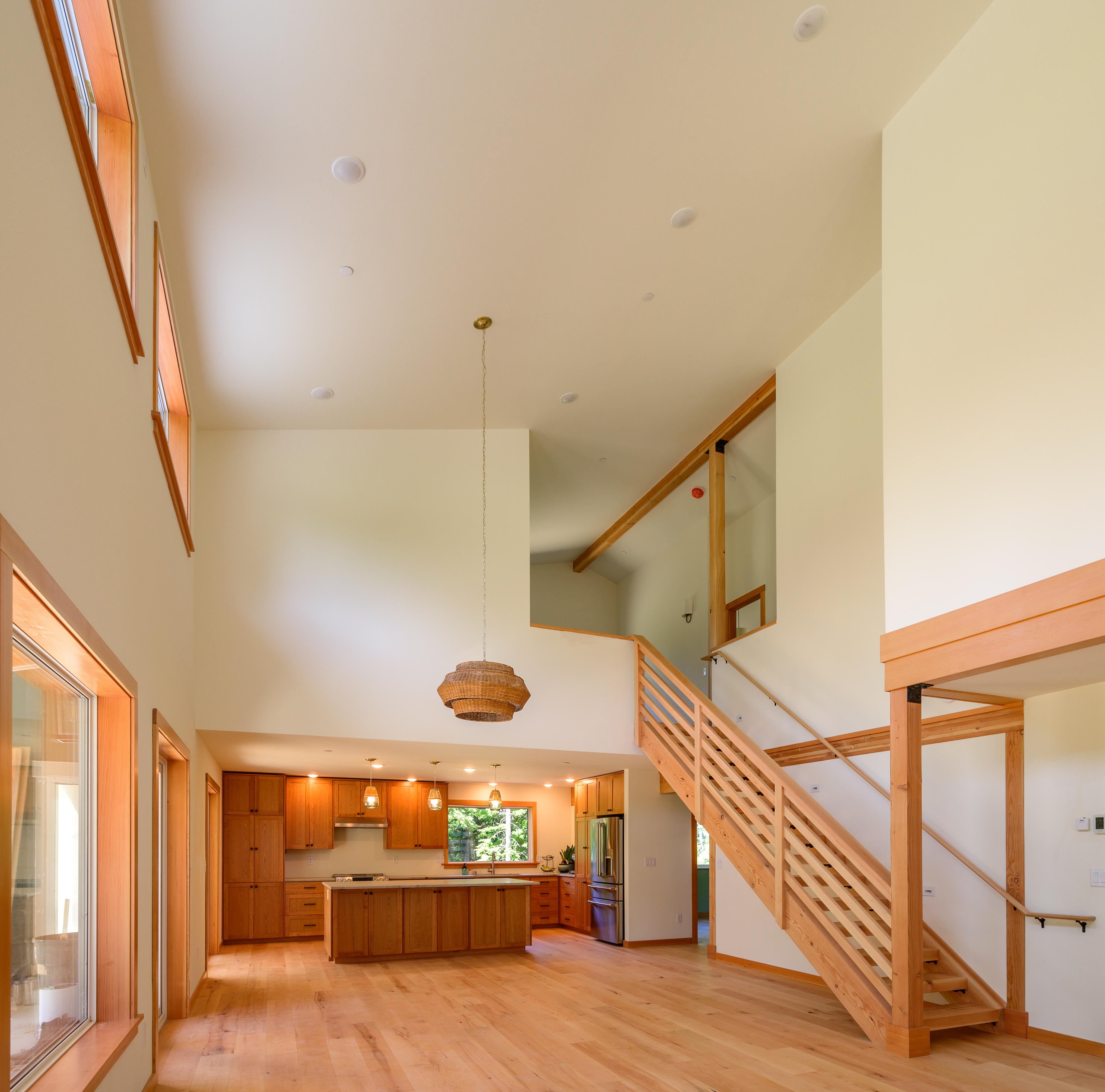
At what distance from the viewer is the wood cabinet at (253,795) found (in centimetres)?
1178

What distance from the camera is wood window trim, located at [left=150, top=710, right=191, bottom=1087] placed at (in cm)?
646

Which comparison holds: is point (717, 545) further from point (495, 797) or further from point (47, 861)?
point (47, 861)

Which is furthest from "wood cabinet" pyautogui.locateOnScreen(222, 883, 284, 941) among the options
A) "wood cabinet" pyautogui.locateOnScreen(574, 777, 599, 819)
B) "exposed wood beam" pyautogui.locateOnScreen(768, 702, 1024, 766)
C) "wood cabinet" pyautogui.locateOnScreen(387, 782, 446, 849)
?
"exposed wood beam" pyautogui.locateOnScreen(768, 702, 1024, 766)

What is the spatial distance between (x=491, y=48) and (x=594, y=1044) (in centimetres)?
549

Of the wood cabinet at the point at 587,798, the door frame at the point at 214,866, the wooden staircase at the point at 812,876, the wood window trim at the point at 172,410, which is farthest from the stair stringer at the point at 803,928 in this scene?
the door frame at the point at 214,866

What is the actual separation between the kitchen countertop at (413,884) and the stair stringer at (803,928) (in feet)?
9.22

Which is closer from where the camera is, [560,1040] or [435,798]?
[560,1040]

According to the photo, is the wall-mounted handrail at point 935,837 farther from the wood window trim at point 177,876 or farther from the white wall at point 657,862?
the wood window trim at point 177,876

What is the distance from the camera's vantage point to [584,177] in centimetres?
552

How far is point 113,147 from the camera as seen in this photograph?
13.7 feet

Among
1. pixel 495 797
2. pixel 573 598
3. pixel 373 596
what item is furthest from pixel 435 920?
pixel 573 598

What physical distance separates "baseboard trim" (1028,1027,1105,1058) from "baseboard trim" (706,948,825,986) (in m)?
1.78

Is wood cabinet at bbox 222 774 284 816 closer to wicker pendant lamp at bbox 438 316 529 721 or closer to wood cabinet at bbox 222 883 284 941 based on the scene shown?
wood cabinet at bbox 222 883 284 941

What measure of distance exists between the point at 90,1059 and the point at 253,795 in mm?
8765
